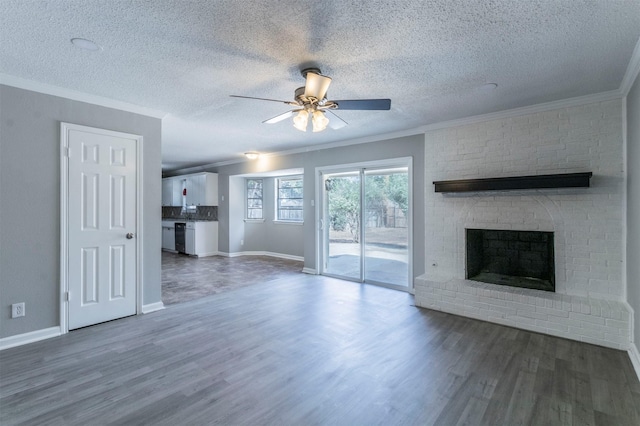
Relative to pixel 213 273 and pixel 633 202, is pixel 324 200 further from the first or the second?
pixel 633 202

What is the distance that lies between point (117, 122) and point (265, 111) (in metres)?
1.70

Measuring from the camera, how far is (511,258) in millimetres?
3889

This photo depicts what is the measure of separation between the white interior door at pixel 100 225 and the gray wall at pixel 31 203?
13 cm

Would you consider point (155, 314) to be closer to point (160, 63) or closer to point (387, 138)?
point (160, 63)

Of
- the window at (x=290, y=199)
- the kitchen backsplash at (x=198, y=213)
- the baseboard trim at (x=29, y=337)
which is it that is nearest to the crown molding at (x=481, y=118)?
the window at (x=290, y=199)

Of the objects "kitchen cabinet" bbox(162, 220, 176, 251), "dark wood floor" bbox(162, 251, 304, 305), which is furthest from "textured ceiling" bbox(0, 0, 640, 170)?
"kitchen cabinet" bbox(162, 220, 176, 251)

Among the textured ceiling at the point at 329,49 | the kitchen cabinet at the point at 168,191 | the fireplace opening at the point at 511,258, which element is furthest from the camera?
the kitchen cabinet at the point at 168,191

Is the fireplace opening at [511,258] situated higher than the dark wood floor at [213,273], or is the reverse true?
the fireplace opening at [511,258]

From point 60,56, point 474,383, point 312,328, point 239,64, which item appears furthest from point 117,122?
point 474,383

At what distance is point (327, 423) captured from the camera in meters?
1.88

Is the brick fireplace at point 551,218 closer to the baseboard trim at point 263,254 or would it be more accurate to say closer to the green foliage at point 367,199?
the green foliage at point 367,199

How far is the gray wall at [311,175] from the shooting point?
185 inches

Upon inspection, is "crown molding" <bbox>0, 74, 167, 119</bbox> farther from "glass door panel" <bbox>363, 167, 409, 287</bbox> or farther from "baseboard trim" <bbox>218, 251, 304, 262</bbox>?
"baseboard trim" <bbox>218, 251, 304, 262</bbox>

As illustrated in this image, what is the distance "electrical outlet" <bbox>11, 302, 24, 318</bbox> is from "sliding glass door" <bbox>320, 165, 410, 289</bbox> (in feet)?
13.7
